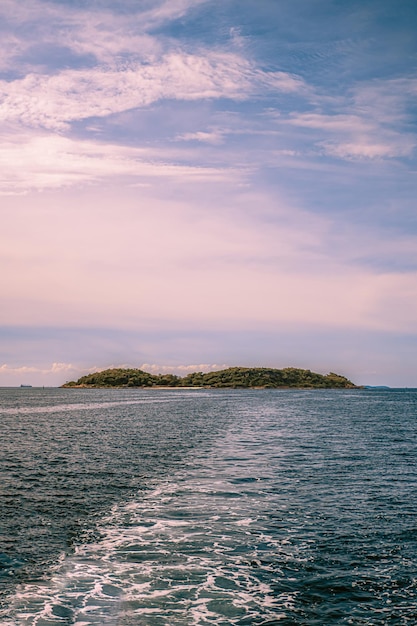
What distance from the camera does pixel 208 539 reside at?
23641 mm

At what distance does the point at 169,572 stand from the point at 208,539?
419 centimetres

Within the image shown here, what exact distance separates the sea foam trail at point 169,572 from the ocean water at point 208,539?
7cm

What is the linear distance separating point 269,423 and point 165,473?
159 feet

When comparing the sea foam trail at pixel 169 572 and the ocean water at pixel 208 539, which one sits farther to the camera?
the ocean water at pixel 208 539

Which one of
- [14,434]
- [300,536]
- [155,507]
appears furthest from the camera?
[14,434]

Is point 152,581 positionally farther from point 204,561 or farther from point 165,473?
point 165,473

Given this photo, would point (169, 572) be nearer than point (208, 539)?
Yes

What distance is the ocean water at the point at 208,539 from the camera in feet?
54.9

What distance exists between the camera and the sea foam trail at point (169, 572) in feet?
53.0

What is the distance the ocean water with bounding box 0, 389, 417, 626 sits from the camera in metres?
16.7

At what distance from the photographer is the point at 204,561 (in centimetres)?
2091

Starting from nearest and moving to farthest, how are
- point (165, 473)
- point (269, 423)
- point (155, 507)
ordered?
point (155, 507), point (165, 473), point (269, 423)

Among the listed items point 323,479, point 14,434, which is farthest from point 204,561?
point 14,434

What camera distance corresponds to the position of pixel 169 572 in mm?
19734
